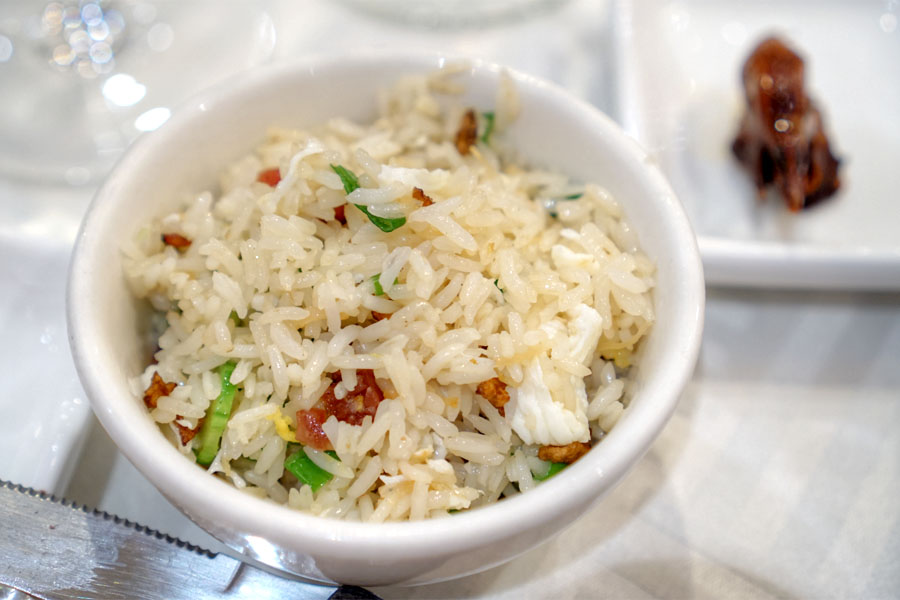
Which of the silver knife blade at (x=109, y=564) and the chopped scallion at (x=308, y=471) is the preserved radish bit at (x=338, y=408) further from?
the silver knife blade at (x=109, y=564)

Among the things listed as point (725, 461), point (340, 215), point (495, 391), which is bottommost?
point (725, 461)

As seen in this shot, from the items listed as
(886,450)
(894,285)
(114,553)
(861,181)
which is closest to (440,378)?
(114,553)

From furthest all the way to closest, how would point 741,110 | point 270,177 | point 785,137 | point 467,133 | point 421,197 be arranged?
1. point 741,110
2. point 785,137
3. point 467,133
4. point 270,177
5. point 421,197

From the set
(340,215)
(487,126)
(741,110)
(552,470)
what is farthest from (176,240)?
(741,110)

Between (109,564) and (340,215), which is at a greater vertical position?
(340,215)

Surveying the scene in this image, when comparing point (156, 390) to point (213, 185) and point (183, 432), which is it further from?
point (213, 185)

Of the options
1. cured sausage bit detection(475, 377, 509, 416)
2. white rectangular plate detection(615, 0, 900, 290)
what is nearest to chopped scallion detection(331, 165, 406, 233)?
cured sausage bit detection(475, 377, 509, 416)

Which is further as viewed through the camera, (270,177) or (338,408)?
(270,177)

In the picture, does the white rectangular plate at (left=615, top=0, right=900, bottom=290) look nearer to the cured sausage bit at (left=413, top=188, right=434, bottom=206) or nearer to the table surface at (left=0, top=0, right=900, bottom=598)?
the table surface at (left=0, top=0, right=900, bottom=598)
